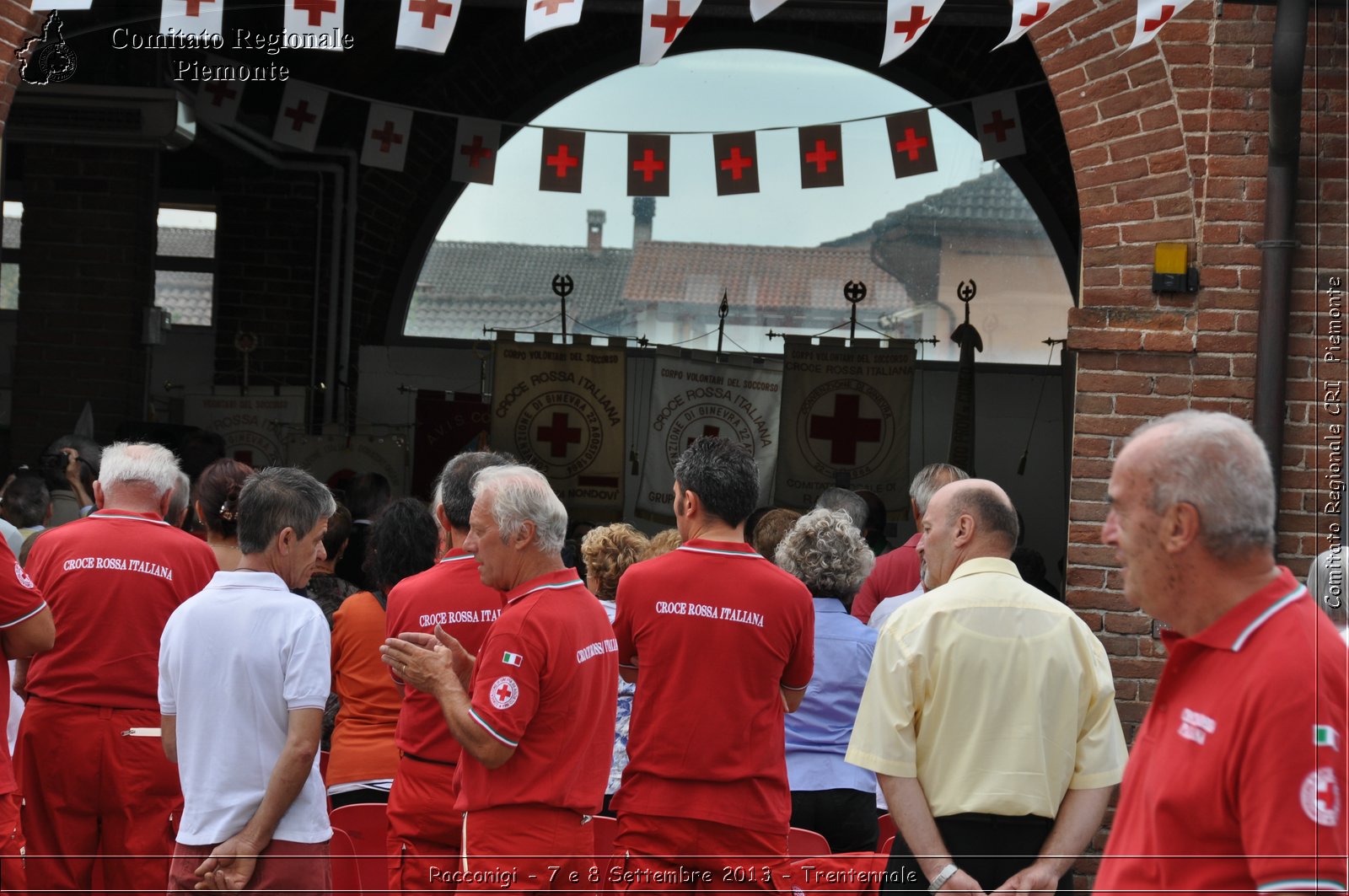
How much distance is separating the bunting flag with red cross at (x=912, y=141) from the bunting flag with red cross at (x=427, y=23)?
3.73m

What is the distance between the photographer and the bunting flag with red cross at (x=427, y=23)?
220 inches

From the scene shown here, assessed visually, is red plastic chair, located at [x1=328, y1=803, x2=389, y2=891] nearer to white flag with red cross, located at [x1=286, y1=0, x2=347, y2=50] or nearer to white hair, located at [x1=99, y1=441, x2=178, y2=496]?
white hair, located at [x1=99, y1=441, x2=178, y2=496]

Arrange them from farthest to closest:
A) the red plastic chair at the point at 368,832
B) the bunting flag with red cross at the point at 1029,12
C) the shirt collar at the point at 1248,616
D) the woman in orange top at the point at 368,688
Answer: the bunting flag with red cross at the point at 1029,12, the woman in orange top at the point at 368,688, the red plastic chair at the point at 368,832, the shirt collar at the point at 1248,616

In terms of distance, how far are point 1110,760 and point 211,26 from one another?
4.44m

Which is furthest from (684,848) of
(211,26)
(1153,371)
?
(211,26)

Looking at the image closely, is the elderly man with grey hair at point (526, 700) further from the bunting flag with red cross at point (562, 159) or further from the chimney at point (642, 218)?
the chimney at point (642, 218)

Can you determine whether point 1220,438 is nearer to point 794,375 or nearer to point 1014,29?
point 1014,29

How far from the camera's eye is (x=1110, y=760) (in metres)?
3.24

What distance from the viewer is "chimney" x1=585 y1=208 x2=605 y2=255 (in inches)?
479

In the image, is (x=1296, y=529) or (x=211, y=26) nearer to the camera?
(x=1296, y=529)

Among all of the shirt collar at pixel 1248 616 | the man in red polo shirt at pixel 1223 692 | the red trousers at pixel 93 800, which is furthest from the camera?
the red trousers at pixel 93 800

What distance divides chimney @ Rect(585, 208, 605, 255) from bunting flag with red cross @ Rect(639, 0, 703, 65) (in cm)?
676

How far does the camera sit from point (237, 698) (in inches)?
130

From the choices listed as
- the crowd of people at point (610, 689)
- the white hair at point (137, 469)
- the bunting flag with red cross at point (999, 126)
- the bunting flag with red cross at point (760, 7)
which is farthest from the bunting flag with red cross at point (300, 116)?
the crowd of people at point (610, 689)
